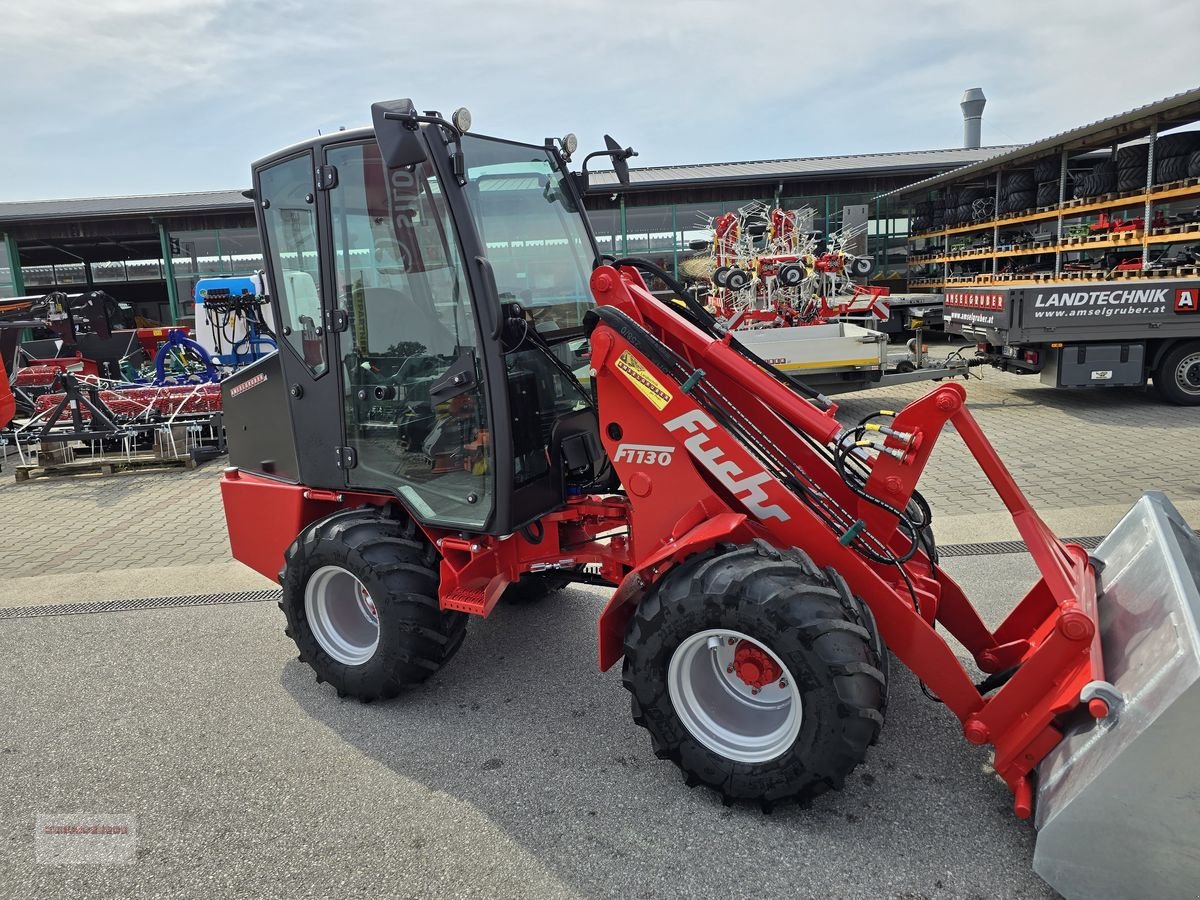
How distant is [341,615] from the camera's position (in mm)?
3766

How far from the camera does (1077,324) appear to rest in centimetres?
968

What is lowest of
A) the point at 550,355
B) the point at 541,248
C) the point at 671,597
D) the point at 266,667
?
the point at 266,667

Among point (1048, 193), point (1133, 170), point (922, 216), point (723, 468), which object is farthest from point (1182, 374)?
point (922, 216)

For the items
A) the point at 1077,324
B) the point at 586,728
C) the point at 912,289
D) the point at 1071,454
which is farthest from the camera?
the point at 912,289

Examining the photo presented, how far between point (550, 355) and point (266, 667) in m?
2.20

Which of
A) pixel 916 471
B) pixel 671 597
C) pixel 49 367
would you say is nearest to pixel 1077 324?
pixel 916 471

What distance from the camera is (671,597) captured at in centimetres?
265

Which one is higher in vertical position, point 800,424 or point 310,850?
point 800,424

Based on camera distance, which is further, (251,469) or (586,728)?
(251,469)

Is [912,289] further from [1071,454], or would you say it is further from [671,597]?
[671,597]

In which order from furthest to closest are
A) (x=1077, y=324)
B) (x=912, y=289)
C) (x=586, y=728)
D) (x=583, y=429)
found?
1. (x=912, y=289)
2. (x=1077, y=324)
3. (x=583, y=429)
4. (x=586, y=728)

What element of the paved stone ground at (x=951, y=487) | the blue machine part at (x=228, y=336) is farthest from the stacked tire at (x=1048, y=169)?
the blue machine part at (x=228, y=336)

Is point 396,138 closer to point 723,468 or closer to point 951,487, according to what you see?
point 723,468

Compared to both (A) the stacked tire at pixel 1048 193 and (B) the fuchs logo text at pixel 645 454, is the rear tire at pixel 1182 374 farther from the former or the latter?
(B) the fuchs logo text at pixel 645 454
